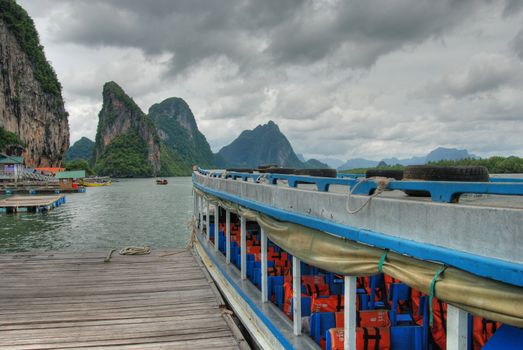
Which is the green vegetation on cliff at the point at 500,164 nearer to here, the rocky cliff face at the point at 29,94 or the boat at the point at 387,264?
the boat at the point at 387,264

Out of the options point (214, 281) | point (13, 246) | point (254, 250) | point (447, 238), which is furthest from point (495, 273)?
point (13, 246)


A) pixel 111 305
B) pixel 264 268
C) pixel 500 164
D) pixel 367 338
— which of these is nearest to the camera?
pixel 367 338

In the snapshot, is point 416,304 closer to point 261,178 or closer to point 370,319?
point 370,319

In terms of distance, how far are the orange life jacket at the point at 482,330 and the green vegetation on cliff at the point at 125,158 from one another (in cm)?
14900

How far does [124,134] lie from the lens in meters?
160

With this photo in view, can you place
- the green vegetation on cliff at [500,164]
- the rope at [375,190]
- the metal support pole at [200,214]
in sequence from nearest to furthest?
the rope at [375,190] < the green vegetation on cliff at [500,164] < the metal support pole at [200,214]

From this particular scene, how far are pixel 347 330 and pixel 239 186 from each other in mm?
3826

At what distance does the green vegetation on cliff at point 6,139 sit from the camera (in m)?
68.8

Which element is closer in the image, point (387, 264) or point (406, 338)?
point (387, 264)

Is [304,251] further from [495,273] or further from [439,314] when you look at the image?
[495,273]

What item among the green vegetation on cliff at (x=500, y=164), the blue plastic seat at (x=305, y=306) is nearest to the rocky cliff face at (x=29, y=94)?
the green vegetation on cliff at (x=500, y=164)

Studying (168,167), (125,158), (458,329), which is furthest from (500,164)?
(168,167)

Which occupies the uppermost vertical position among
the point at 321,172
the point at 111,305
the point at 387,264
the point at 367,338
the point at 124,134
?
the point at 124,134

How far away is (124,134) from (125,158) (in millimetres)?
17627
